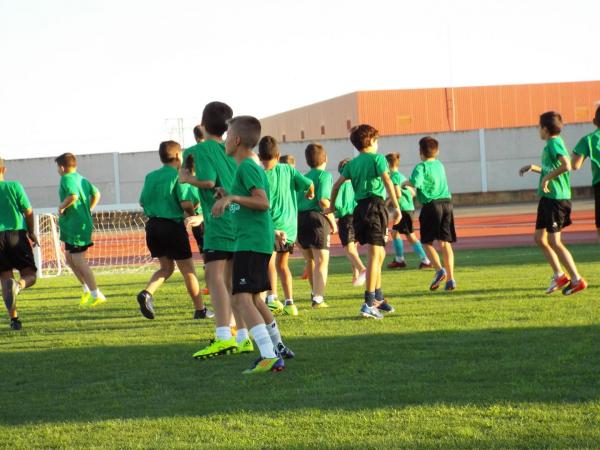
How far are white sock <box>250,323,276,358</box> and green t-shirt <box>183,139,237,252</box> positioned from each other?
2.85 feet

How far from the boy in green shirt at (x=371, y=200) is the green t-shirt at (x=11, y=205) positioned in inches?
137

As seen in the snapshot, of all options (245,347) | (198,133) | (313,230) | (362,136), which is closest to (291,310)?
(313,230)

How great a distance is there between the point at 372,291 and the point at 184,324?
1.96 metres

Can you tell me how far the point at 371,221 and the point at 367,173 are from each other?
1.60 feet

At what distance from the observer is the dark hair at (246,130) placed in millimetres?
7359

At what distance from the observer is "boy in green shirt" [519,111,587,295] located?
11.2 metres

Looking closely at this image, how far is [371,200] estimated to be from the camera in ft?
34.2

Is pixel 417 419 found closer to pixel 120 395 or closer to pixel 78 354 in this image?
pixel 120 395

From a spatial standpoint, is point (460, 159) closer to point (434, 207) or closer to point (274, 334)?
point (434, 207)

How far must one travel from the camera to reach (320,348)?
322 inches

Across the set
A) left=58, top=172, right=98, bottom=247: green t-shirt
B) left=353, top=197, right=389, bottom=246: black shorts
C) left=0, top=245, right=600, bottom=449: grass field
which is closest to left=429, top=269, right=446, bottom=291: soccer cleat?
A: left=0, top=245, right=600, bottom=449: grass field

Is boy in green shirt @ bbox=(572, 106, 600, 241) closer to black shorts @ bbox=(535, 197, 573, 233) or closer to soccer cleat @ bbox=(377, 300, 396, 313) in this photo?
black shorts @ bbox=(535, 197, 573, 233)

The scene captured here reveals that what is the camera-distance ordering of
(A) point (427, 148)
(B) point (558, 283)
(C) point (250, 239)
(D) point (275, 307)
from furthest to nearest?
(A) point (427, 148) → (B) point (558, 283) → (D) point (275, 307) → (C) point (250, 239)

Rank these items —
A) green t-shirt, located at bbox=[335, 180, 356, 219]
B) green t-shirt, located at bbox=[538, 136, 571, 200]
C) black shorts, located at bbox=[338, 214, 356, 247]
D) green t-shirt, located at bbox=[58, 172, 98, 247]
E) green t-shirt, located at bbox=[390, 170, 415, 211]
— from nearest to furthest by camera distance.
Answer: green t-shirt, located at bbox=[538, 136, 571, 200] → green t-shirt, located at bbox=[58, 172, 98, 247] → black shorts, located at bbox=[338, 214, 356, 247] → green t-shirt, located at bbox=[335, 180, 356, 219] → green t-shirt, located at bbox=[390, 170, 415, 211]
